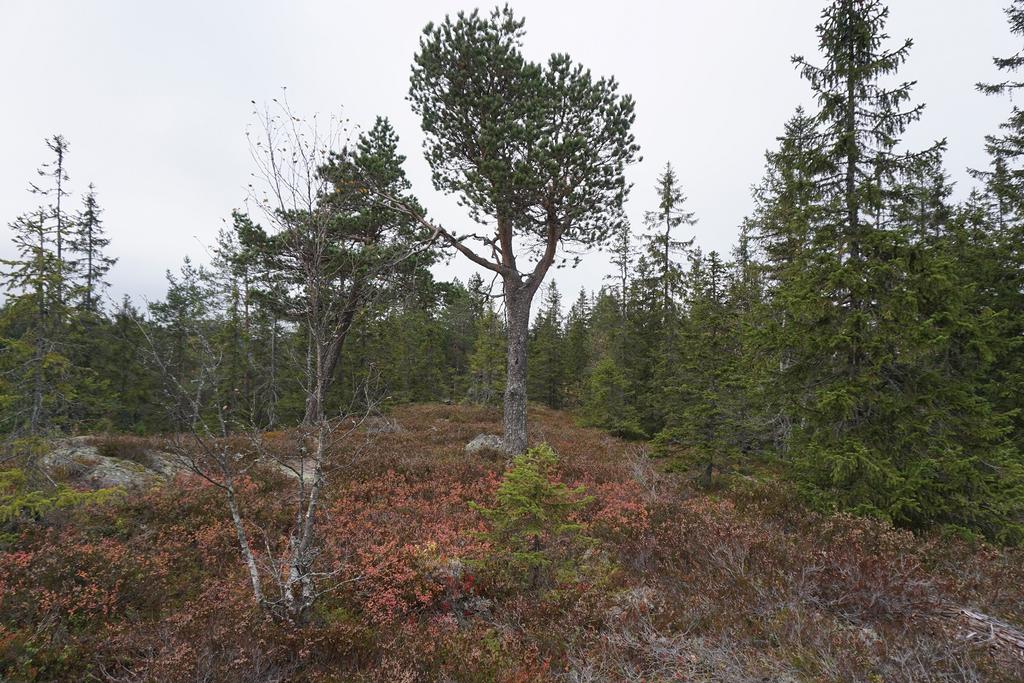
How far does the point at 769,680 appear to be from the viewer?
3.41 meters

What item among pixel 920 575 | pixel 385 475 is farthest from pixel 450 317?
pixel 920 575

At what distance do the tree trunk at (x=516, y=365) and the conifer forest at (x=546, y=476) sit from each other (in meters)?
0.08

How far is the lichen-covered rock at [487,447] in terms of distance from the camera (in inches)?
478

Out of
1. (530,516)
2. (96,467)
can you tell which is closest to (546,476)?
(530,516)

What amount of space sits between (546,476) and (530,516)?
852mm

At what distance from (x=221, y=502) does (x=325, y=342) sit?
5234 millimetres

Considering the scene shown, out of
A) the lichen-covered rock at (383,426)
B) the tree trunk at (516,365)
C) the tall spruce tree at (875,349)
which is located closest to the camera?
the tall spruce tree at (875,349)

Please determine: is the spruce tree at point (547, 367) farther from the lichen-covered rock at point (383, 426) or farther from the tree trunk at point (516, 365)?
the tree trunk at point (516, 365)

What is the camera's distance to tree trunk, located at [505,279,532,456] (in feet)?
38.5

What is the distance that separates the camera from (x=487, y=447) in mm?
12484

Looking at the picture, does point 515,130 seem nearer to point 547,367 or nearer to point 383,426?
point 383,426

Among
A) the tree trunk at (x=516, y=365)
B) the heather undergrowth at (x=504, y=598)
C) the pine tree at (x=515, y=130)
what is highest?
the pine tree at (x=515, y=130)

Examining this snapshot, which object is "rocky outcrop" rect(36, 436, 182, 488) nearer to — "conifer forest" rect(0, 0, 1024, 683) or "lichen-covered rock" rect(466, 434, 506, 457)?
"conifer forest" rect(0, 0, 1024, 683)

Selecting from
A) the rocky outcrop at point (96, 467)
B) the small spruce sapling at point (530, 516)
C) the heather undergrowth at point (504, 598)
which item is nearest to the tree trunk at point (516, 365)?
the heather undergrowth at point (504, 598)
